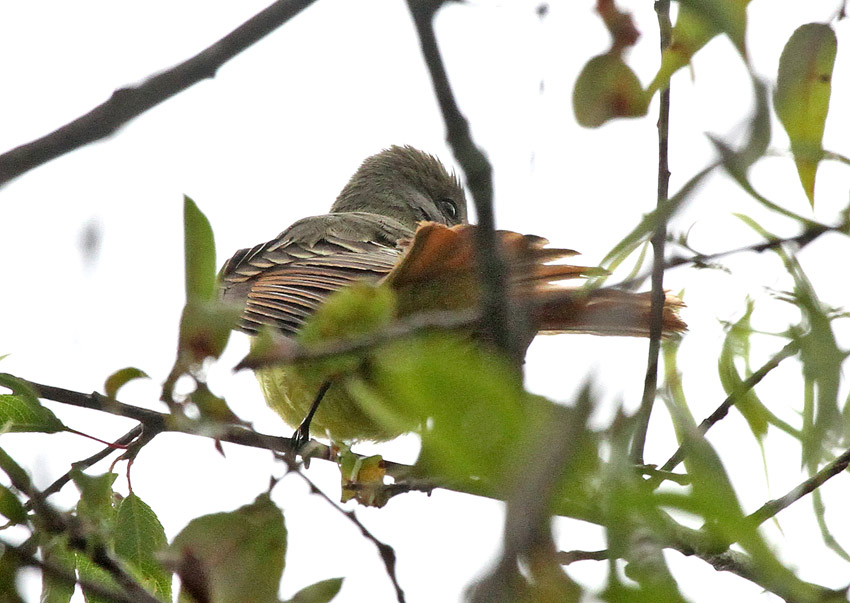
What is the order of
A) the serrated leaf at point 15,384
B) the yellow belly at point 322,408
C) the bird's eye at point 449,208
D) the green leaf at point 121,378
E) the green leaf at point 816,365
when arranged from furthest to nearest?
the bird's eye at point 449,208 < the yellow belly at point 322,408 < the serrated leaf at point 15,384 < the green leaf at point 816,365 < the green leaf at point 121,378

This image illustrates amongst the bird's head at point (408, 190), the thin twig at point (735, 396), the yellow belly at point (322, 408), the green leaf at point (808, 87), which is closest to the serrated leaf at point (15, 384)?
the thin twig at point (735, 396)

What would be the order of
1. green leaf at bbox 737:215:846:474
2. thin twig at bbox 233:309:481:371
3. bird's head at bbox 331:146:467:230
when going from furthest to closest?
1. bird's head at bbox 331:146:467:230
2. green leaf at bbox 737:215:846:474
3. thin twig at bbox 233:309:481:371

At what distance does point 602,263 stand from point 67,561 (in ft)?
3.71

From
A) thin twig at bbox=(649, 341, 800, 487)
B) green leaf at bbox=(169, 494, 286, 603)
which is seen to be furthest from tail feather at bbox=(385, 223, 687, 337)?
green leaf at bbox=(169, 494, 286, 603)

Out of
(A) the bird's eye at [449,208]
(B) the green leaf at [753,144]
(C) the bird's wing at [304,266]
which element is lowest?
(B) the green leaf at [753,144]

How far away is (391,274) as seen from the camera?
2439 mm

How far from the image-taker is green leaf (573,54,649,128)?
1514mm

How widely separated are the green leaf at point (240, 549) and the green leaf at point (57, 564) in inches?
6.9

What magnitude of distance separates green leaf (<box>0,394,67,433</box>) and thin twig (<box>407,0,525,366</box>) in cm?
98

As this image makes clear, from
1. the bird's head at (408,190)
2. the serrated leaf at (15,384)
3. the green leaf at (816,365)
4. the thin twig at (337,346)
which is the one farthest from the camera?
the bird's head at (408,190)

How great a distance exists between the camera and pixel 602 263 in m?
1.21

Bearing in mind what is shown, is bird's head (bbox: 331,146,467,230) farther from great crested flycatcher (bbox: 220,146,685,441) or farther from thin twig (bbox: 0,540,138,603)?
thin twig (bbox: 0,540,138,603)

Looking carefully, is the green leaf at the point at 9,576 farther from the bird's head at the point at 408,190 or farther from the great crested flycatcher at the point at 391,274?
the bird's head at the point at 408,190

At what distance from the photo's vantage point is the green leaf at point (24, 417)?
70.4 inches
